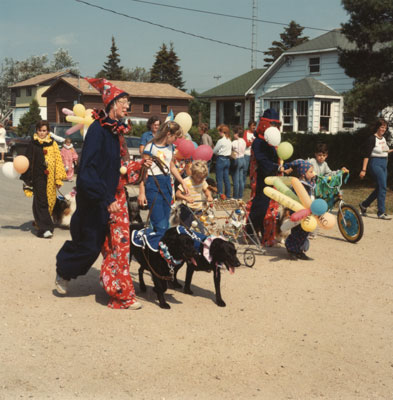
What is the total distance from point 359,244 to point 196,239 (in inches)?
180

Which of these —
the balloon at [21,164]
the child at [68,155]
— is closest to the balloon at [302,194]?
the balloon at [21,164]

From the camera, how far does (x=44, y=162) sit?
911 centimetres

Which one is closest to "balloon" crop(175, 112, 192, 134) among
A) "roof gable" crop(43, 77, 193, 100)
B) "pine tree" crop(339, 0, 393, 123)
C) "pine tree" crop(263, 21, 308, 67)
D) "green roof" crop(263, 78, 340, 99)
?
"pine tree" crop(339, 0, 393, 123)

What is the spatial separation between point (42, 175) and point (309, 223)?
14.6 feet

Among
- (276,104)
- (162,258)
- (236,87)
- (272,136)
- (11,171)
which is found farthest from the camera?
(236,87)

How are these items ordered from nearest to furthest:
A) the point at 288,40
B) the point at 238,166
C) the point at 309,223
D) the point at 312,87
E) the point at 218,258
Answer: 1. the point at 218,258
2. the point at 309,223
3. the point at 238,166
4. the point at 312,87
5. the point at 288,40

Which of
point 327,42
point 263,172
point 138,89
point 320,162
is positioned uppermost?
point 327,42

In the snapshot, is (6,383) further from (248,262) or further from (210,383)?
(248,262)

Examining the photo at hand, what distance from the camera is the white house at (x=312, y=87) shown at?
1149 inches

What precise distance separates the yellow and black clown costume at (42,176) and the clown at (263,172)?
10.7 ft

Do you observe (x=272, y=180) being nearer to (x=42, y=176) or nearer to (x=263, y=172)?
(x=263, y=172)

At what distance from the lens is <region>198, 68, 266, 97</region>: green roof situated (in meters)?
37.6

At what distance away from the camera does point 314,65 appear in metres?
31.2

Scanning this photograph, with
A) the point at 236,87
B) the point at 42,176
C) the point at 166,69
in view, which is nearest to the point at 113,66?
the point at 166,69
